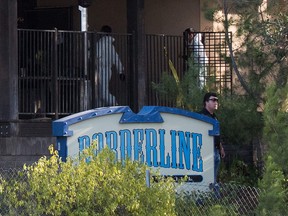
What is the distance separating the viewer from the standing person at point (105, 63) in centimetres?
1599

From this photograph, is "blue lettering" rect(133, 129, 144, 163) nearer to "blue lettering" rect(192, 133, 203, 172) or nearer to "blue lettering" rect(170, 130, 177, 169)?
"blue lettering" rect(170, 130, 177, 169)

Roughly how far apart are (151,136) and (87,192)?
119 inches

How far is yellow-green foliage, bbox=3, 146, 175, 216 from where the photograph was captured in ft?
30.5

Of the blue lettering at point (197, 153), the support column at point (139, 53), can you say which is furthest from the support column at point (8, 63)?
the blue lettering at point (197, 153)

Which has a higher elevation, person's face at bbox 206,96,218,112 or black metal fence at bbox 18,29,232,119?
black metal fence at bbox 18,29,232,119

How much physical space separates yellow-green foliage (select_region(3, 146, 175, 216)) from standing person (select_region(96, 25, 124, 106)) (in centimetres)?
649

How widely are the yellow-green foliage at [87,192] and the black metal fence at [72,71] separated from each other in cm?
554

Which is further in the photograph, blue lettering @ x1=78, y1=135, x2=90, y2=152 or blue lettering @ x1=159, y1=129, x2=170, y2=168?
blue lettering @ x1=159, y1=129, x2=170, y2=168

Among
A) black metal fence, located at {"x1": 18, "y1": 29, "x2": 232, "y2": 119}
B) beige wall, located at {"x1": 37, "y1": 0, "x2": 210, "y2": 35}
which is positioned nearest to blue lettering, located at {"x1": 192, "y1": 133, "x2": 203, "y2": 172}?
black metal fence, located at {"x1": 18, "y1": 29, "x2": 232, "y2": 119}

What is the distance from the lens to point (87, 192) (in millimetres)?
9273

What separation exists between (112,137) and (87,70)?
4239mm

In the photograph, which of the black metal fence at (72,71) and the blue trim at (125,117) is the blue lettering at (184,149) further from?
the black metal fence at (72,71)

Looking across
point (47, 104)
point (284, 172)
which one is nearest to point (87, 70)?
point (47, 104)

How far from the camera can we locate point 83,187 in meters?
9.32
